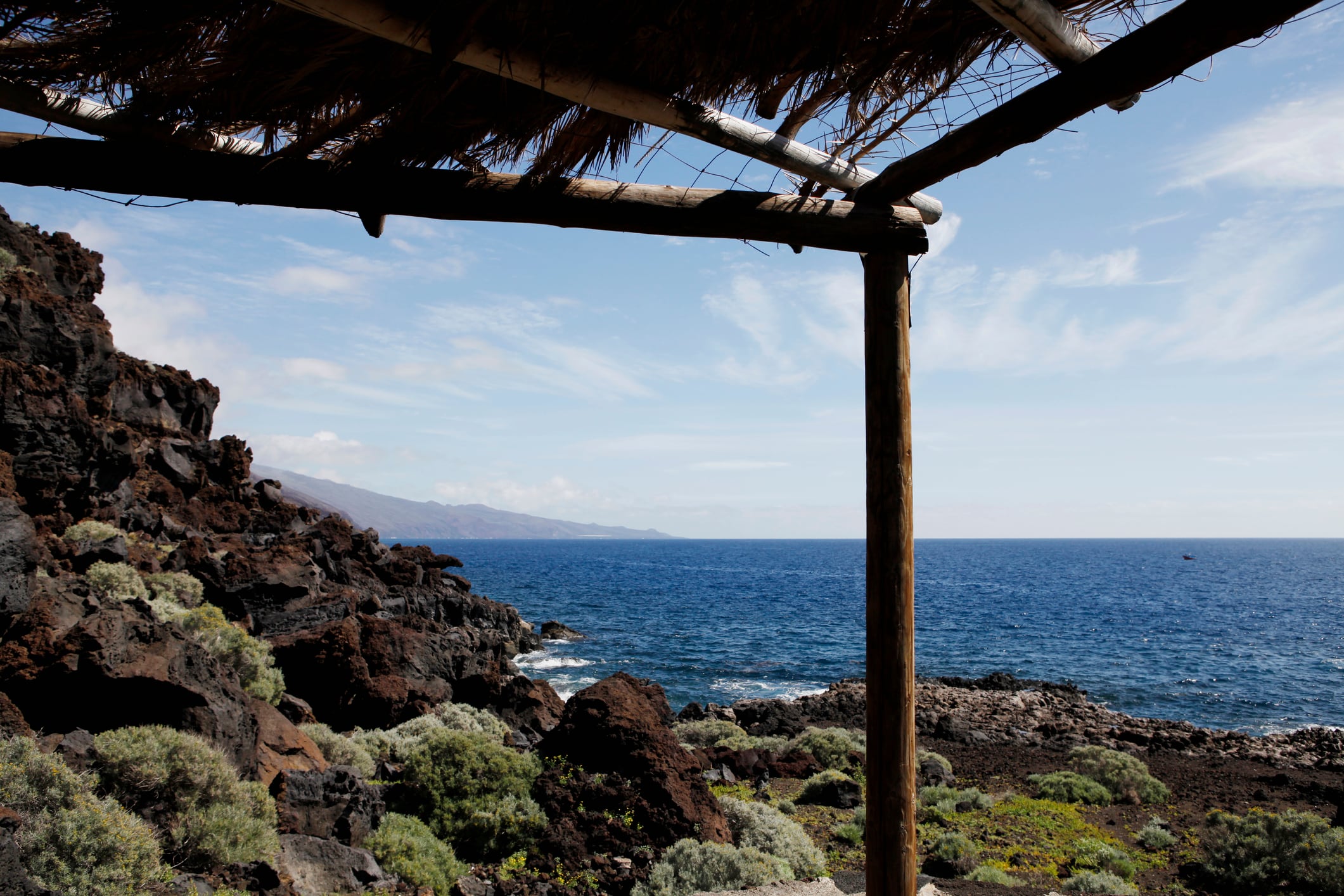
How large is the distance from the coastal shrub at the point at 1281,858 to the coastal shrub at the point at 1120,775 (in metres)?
4.01

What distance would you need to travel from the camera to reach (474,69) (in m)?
3.16

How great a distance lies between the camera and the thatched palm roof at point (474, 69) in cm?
286

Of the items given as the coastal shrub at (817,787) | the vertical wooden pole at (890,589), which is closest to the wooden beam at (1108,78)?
the vertical wooden pole at (890,589)

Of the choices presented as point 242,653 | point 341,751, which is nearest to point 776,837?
point 341,751

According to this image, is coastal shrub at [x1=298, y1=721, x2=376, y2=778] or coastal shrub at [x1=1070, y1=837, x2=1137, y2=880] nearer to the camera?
coastal shrub at [x1=1070, y1=837, x2=1137, y2=880]

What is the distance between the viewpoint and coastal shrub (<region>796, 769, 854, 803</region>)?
11836 millimetres

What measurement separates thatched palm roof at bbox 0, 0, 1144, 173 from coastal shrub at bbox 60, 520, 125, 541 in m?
15.7

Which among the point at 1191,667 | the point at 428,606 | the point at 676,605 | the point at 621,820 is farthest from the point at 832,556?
the point at 621,820

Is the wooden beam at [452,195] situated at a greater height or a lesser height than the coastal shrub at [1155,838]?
greater

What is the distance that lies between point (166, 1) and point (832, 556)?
169406 mm

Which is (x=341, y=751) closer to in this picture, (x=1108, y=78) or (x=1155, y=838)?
(x=1108, y=78)

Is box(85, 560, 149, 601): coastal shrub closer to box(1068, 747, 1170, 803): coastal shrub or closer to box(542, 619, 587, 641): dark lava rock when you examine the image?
box(1068, 747, 1170, 803): coastal shrub

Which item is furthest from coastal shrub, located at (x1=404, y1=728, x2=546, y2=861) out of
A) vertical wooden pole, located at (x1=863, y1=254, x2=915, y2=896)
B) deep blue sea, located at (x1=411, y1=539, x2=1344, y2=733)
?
deep blue sea, located at (x1=411, y1=539, x2=1344, y2=733)

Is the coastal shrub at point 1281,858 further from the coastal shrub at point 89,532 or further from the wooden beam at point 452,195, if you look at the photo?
the coastal shrub at point 89,532
